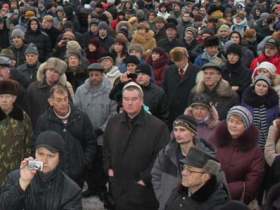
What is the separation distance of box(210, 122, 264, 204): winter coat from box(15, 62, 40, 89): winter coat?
376cm

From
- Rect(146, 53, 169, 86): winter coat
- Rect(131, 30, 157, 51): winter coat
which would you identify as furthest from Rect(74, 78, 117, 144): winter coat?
Rect(131, 30, 157, 51): winter coat

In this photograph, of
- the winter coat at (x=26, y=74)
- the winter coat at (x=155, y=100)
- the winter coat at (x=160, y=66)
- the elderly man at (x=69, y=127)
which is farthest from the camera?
the winter coat at (x=160, y=66)

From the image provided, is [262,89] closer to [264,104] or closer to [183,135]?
[264,104]

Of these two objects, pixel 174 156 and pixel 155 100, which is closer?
pixel 174 156

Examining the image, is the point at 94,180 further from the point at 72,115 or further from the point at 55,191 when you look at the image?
the point at 55,191

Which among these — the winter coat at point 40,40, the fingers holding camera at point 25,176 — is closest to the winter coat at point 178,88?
the winter coat at point 40,40

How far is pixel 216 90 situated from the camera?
6883mm

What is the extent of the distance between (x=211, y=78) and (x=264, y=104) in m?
0.78

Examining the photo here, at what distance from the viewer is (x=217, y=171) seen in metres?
4.03

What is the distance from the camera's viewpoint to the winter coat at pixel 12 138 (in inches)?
225

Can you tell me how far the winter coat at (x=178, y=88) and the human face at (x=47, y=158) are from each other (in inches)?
175

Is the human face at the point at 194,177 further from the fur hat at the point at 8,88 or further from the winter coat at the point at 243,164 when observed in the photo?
the fur hat at the point at 8,88

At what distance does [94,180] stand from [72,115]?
69.7 inches

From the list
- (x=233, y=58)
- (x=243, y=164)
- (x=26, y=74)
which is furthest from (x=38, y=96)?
(x=233, y=58)
